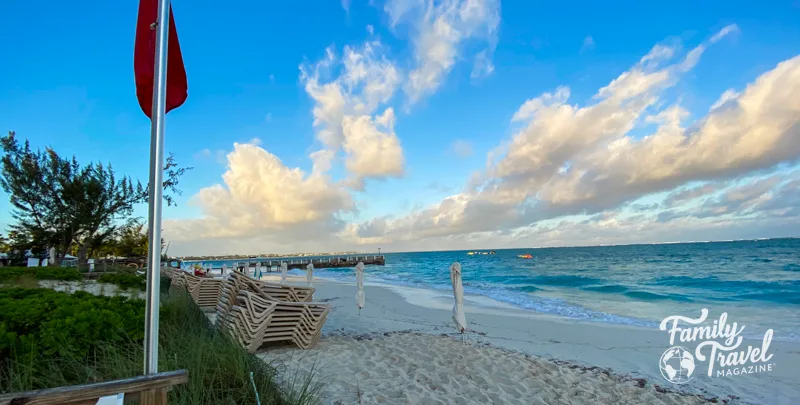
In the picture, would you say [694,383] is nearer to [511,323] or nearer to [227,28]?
[511,323]

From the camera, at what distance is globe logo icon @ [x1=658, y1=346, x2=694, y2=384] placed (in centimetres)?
584

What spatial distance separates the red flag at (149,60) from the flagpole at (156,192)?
0.13m

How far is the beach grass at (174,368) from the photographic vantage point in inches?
122

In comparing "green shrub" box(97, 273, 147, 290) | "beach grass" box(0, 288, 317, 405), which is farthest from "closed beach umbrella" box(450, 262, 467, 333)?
"green shrub" box(97, 273, 147, 290)

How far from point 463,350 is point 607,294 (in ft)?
49.4

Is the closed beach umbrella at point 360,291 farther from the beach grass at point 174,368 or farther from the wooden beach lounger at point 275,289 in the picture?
the beach grass at point 174,368

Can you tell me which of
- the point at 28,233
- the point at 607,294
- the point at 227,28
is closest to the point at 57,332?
the point at 227,28

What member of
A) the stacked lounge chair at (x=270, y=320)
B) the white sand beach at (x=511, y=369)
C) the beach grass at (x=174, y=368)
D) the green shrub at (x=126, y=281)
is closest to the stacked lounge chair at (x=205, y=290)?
the green shrub at (x=126, y=281)

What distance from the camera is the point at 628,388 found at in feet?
16.8

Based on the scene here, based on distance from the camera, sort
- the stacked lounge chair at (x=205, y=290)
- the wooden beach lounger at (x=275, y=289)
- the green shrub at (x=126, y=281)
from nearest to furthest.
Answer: the wooden beach lounger at (x=275, y=289) → the stacked lounge chair at (x=205, y=290) → the green shrub at (x=126, y=281)

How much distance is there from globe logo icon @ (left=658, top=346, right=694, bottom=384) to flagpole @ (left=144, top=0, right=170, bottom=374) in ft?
21.4

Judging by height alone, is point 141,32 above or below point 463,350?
above

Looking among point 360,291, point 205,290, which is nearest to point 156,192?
point 360,291

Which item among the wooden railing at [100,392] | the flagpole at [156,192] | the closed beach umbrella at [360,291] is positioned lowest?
the closed beach umbrella at [360,291]
